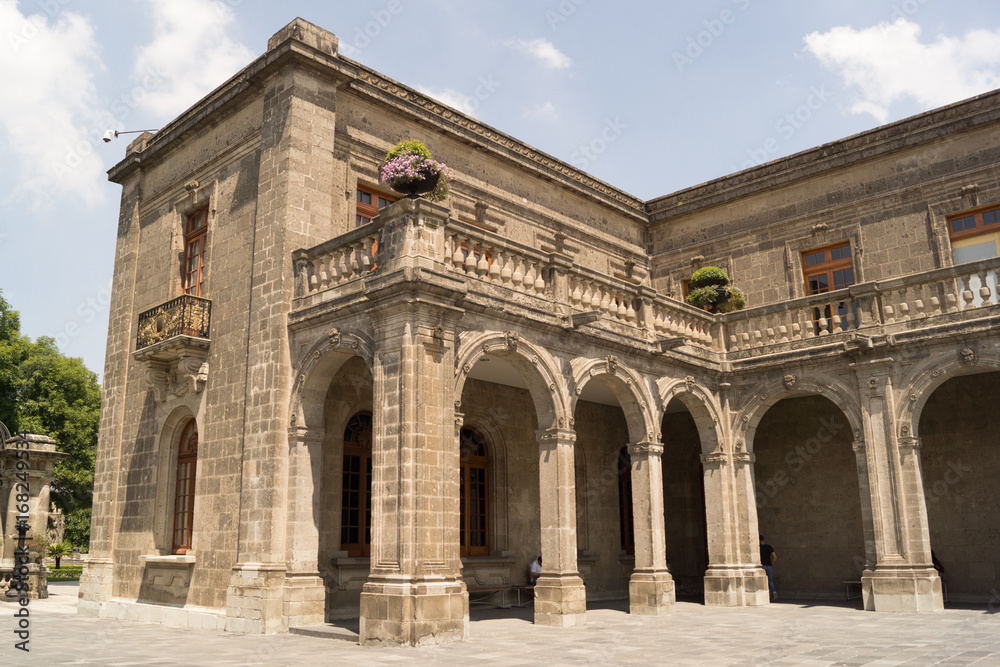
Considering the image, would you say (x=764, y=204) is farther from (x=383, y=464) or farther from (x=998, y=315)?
(x=383, y=464)

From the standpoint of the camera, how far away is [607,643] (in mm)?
8789

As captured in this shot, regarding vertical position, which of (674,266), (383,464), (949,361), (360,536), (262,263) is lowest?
(360,536)

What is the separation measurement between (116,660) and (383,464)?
3218 millimetres

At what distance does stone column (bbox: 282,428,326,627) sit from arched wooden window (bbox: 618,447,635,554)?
7421 mm

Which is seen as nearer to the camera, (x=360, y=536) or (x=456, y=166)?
(x=360, y=536)

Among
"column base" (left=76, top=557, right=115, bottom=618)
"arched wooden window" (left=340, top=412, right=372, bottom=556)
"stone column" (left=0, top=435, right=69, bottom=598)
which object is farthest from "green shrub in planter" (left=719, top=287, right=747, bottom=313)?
"stone column" (left=0, top=435, right=69, bottom=598)

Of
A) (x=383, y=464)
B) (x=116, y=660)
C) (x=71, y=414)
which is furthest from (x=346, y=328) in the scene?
(x=71, y=414)

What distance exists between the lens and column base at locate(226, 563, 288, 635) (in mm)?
10095

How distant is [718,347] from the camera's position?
1494 centimetres

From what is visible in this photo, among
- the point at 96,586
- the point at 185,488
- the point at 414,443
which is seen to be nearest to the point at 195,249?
the point at 185,488

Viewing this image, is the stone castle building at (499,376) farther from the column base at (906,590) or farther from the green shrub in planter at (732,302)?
the green shrub in planter at (732,302)

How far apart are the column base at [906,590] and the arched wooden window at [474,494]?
6.19m

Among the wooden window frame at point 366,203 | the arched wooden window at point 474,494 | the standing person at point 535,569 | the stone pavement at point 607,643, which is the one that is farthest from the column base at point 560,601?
the wooden window frame at point 366,203

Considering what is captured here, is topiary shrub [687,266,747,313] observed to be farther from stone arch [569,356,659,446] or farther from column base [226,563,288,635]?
column base [226,563,288,635]
